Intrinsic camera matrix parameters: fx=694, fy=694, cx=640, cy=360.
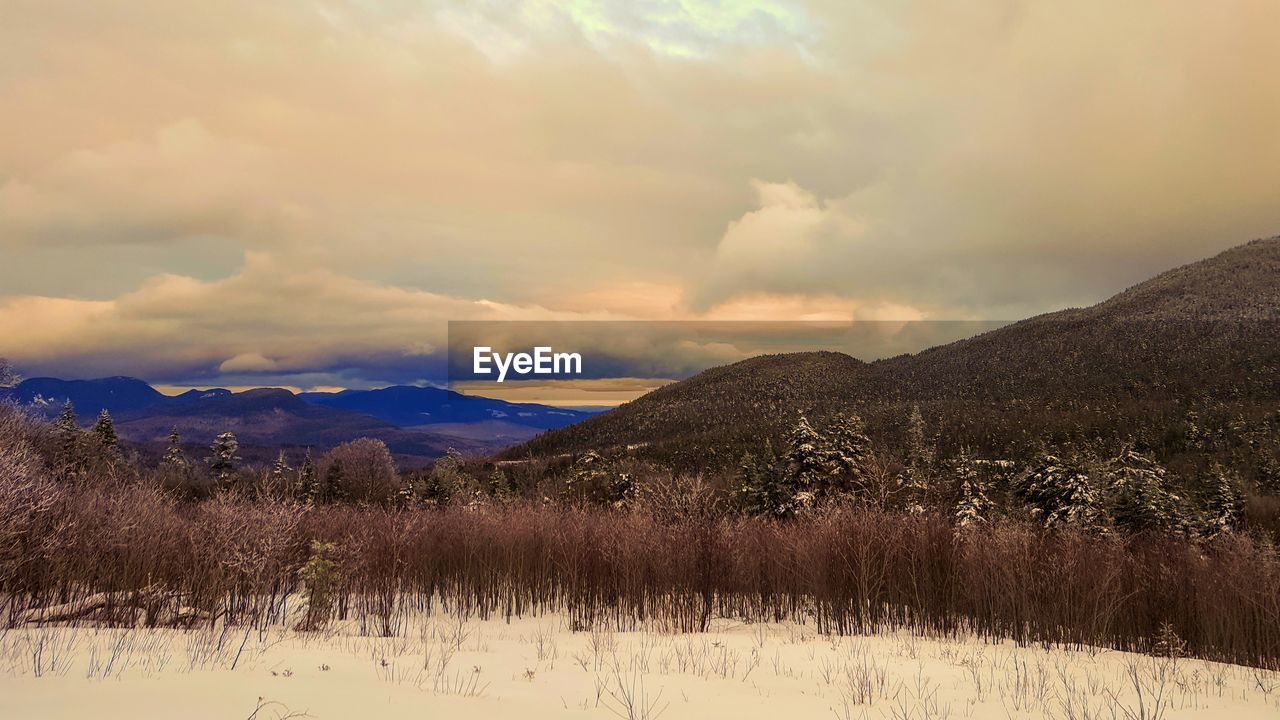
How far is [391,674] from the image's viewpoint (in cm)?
1002

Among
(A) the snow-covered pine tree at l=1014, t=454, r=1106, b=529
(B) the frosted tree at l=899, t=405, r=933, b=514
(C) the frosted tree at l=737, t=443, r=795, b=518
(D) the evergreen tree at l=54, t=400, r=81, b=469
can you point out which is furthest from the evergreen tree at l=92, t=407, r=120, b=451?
(A) the snow-covered pine tree at l=1014, t=454, r=1106, b=529

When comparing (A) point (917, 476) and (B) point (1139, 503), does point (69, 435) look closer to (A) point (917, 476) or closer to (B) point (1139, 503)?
(A) point (917, 476)

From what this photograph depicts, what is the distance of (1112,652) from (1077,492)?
25426mm

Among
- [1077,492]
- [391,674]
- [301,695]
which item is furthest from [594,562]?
[1077,492]

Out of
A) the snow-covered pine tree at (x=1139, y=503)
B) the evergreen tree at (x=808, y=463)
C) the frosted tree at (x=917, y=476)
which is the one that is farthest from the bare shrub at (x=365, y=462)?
the snow-covered pine tree at (x=1139, y=503)

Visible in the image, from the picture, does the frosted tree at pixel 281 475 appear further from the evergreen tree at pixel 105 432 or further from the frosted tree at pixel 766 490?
the frosted tree at pixel 766 490

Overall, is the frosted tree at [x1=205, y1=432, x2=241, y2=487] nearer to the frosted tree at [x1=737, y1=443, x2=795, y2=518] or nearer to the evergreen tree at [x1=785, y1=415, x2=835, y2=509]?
the frosted tree at [x1=737, y1=443, x2=795, y2=518]

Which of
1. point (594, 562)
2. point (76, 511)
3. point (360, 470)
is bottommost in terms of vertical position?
point (360, 470)

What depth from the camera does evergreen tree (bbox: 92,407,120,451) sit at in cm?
6444

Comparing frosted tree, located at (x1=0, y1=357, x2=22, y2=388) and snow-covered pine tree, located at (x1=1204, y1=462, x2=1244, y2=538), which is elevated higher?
frosted tree, located at (x1=0, y1=357, x2=22, y2=388)

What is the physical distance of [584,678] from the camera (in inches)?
416

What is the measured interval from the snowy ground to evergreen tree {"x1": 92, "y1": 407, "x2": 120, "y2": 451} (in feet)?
217

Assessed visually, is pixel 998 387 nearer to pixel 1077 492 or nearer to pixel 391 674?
pixel 1077 492

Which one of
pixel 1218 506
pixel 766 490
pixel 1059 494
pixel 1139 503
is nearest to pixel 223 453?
pixel 766 490
